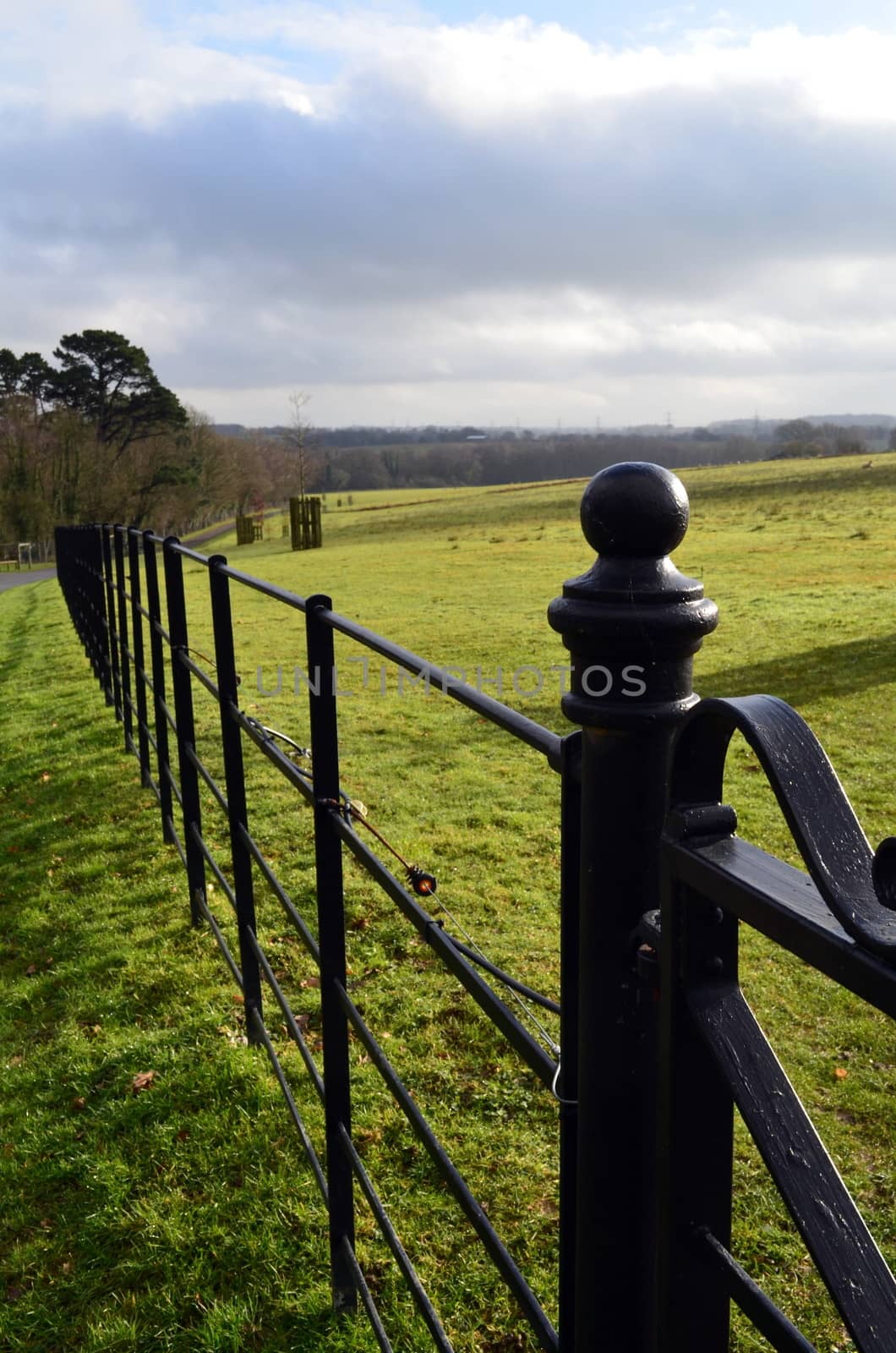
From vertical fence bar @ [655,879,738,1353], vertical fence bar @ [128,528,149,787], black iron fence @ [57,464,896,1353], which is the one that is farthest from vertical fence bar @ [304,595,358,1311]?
vertical fence bar @ [128,528,149,787]

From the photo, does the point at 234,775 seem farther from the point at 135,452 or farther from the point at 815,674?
the point at 135,452

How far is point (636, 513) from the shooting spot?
977 mm

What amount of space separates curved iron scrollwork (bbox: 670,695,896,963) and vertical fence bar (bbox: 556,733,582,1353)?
0.22m

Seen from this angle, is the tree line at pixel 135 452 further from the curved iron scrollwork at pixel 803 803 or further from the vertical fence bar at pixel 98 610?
the curved iron scrollwork at pixel 803 803

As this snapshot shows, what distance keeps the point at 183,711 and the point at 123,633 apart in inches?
119

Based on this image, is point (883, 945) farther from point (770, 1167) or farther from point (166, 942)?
point (166, 942)

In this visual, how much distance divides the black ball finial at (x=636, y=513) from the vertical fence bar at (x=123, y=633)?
230 inches

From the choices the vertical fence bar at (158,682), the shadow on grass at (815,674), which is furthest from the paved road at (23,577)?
the vertical fence bar at (158,682)

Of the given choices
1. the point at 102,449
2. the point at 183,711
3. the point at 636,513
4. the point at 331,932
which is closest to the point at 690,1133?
the point at 636,513

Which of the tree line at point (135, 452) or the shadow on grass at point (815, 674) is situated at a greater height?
the tree line at point (135, 452)

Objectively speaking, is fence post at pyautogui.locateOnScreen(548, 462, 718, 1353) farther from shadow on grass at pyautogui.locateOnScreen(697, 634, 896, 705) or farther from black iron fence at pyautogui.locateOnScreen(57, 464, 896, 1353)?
shadow on grass at pyautogui.locateOnScreen(697, 634, 896, 705)

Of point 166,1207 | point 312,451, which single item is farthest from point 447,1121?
point 312,451

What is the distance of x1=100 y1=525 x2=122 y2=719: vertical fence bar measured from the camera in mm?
7496

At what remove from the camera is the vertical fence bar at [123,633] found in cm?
676
